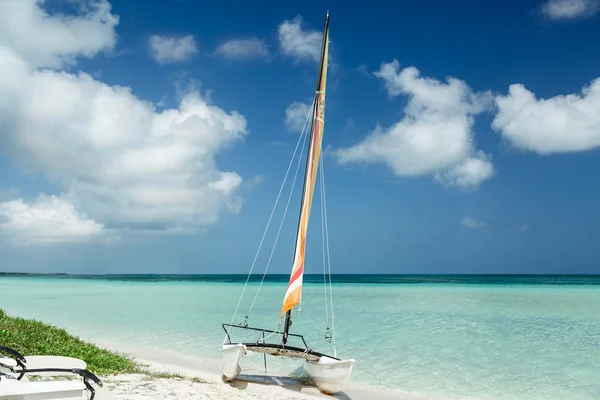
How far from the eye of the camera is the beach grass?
1061 centimetres

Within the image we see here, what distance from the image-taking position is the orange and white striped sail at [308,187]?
40.9 ft

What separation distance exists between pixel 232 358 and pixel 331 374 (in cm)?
219

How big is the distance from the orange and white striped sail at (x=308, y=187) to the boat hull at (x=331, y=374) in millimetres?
1897

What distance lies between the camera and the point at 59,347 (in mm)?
11594

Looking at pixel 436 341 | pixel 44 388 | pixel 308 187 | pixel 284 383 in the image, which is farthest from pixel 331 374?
pixel 436 341

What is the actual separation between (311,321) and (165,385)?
684 inches

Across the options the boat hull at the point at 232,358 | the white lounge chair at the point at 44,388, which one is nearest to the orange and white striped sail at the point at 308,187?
the boat hull at the point at 232,358

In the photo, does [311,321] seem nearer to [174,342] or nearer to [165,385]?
[174,342]

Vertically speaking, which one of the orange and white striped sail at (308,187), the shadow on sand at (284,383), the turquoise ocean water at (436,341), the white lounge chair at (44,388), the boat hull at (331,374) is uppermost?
the orange and white striped sail at (308,187)

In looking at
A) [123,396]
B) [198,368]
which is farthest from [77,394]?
[198,368]

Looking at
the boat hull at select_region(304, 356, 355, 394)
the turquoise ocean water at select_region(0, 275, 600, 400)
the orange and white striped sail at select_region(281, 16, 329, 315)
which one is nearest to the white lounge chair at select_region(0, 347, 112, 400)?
the boat hull at select_region(304, 356, 355, 394)

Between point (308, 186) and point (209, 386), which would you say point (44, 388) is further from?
point (308, 186)

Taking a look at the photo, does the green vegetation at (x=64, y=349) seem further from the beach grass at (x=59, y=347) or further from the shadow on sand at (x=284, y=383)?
the shadow on sand at (x=284, y=383)

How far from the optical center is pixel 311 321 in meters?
26.2
